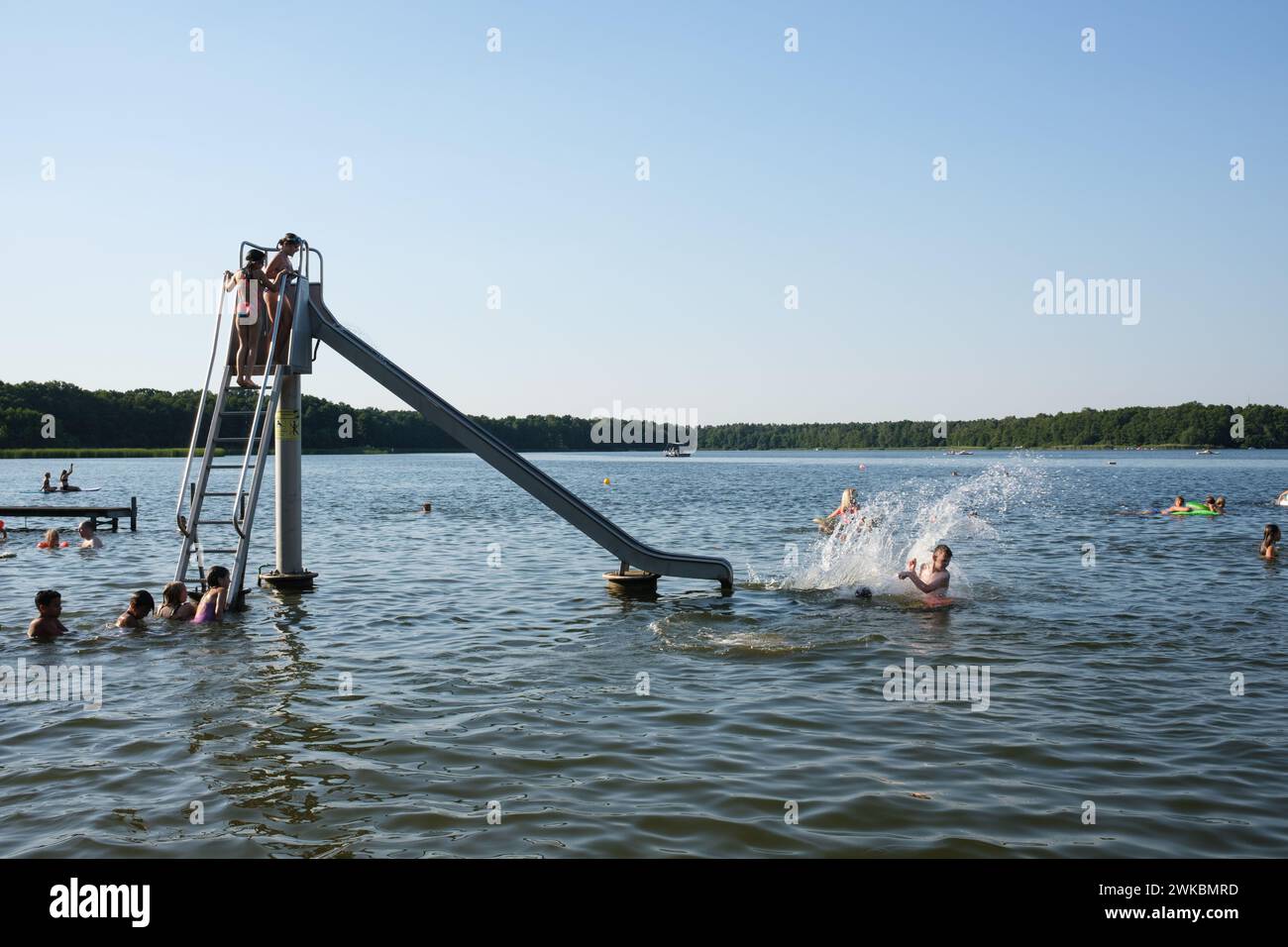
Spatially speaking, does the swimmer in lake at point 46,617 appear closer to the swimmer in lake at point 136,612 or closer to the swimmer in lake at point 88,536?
the swimmer in lake at point 136,612

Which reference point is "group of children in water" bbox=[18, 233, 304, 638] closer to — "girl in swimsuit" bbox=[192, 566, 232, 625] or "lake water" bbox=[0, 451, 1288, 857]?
"girl in swimsuit" bbox=[192, 566, 232, 625]

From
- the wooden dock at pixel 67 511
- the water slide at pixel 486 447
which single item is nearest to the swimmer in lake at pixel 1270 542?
the water slide at pixel 486 447

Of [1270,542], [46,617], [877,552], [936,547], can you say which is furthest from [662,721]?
[1270,542]

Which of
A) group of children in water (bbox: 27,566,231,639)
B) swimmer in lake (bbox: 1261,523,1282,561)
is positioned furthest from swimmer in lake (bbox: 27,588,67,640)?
swimmer in lake (bbox: 1261,523,1282,561)

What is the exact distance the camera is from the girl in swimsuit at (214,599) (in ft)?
50.8

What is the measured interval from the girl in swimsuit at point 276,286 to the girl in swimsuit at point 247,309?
19 cm

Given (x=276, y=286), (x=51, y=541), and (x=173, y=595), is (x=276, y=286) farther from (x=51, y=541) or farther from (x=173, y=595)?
(x=51, y=541)

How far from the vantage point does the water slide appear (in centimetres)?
1809

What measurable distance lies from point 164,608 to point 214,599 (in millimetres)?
761

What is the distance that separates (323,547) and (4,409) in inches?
5083

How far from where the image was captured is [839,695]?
11250 mm

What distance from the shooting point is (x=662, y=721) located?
1017 centimetres
